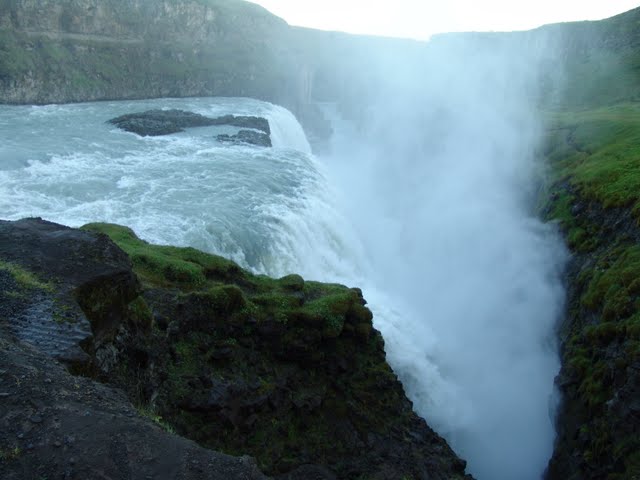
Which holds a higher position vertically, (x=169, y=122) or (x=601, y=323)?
(x=601, y=323)

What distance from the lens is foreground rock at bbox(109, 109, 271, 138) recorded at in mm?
44312

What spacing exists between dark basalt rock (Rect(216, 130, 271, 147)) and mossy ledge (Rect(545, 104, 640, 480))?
22393mm

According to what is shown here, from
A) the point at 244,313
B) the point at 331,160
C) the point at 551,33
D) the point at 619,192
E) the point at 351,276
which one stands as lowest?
the point at 331,160

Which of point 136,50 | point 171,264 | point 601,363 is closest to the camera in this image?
point 171,264

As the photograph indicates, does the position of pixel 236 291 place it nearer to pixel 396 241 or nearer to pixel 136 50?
pixel 396 241

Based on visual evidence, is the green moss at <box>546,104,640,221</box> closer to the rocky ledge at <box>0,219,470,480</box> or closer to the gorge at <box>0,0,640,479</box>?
the gorge at <box>0,0,640,479</box>

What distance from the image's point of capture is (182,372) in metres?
11.2

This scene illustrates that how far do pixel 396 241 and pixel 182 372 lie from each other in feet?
83.8

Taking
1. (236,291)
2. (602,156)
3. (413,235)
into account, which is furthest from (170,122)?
(236,291)

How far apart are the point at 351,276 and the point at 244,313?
11647 mm

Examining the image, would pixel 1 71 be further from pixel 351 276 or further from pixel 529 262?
pixel 529 262

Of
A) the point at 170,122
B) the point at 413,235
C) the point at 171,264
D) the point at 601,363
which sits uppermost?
the point at 171,264

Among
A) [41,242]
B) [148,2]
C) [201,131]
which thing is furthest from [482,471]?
[148,2]

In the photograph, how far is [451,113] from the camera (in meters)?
62.6
